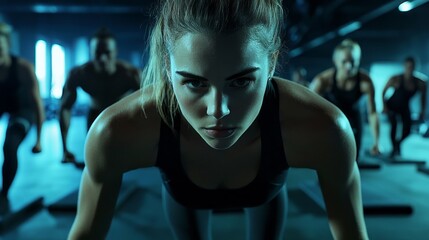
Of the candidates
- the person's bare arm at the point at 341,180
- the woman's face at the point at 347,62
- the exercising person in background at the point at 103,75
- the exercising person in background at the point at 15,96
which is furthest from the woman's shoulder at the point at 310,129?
the exercising person in background at the point at 15,96

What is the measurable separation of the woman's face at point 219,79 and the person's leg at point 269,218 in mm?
450

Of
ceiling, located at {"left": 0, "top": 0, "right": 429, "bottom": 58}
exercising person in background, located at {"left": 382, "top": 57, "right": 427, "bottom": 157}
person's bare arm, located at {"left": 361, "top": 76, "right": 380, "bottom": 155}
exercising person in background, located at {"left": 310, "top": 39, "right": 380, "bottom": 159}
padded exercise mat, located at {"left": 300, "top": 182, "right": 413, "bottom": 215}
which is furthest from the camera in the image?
ceiling, located at {"left": 0, "top": 0, "right": 429, "bottom": 58}

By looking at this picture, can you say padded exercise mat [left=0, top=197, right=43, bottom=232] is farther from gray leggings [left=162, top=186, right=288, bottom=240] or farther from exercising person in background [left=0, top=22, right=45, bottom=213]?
gray leggings [left=162, top=186, right=288, bottom=240]

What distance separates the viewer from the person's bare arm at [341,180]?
0.77m

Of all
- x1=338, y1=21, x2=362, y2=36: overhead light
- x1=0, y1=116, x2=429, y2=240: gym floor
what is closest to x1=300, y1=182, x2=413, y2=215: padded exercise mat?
x1=0, y1=116, x2=429, y2=240: gym floor

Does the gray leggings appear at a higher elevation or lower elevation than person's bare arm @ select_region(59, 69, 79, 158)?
lower

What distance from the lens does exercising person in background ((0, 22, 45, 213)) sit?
→ 2.42m

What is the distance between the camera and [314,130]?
78 cm

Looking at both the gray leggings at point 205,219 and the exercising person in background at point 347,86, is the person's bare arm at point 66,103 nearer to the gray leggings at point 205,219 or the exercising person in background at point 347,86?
the gray leggings at point 205,219

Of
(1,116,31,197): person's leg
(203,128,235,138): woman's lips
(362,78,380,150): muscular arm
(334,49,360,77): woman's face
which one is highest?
(334,49,360,77): woman's face

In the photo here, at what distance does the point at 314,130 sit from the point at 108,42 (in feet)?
6.22

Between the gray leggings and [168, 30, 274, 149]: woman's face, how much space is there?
44 cm

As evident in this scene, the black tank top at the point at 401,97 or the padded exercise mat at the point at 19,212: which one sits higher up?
the black tank top at the point at 401,97

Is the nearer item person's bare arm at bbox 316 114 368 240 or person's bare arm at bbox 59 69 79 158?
person's bare arm at bbox 316 114 368 240
